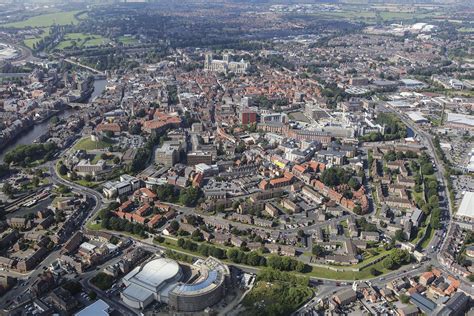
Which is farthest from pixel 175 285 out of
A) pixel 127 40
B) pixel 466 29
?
pixel 466 29

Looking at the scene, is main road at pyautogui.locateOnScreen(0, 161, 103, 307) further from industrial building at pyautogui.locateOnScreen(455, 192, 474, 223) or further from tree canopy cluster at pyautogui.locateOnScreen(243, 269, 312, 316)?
industrial building at pyautogui.locateOnScreen(455, 192, 474, 223)

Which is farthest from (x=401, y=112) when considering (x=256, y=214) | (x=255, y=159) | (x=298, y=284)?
(x=298, y=284)

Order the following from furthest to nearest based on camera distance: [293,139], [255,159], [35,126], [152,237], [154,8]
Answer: [154,8], [35,126], [293,139], [255,159], [152,237]

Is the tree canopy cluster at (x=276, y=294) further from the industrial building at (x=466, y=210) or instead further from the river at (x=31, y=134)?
the river at (x=31, y=134)

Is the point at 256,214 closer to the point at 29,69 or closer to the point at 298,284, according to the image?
the point at 298,284

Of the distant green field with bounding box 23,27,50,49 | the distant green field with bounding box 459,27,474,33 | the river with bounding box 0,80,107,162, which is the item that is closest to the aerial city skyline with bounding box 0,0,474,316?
the river with bounding box 0,80,107,162

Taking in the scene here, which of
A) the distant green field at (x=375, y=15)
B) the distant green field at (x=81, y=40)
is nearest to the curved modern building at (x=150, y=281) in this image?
the distant green field at (x=81, y=40)
